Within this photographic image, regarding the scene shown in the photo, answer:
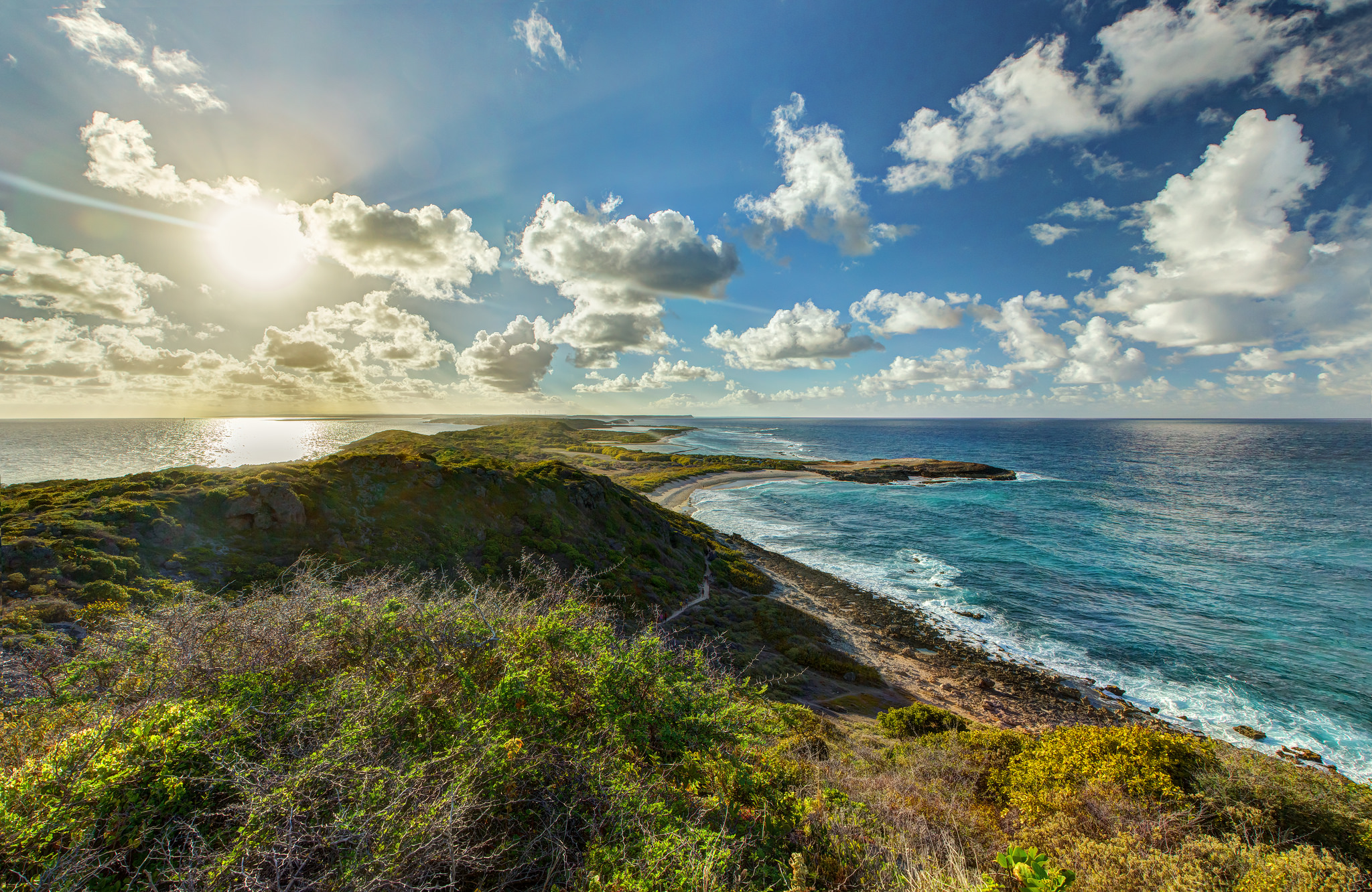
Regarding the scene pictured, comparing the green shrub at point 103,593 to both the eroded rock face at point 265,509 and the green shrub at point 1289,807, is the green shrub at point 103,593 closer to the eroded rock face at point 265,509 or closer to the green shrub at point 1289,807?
the eroded rock face at point 265,509

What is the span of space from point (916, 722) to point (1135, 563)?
3319 centimetres

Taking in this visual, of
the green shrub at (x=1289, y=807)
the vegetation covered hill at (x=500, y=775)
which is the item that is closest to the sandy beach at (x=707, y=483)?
the vegetation covered hill at (x=500, y=775)

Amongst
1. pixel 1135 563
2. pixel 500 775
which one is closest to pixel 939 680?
pixel 500 775

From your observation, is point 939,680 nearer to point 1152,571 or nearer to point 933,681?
point 933,681

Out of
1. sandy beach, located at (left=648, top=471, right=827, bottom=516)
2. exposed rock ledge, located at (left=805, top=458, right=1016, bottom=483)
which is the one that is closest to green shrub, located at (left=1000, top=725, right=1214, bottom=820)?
sandy beach, located at (left=648, top=471, right=827, bottom=516)

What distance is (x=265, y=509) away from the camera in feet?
54.5

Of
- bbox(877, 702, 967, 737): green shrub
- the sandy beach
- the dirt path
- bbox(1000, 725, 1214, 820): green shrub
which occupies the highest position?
bbox(1000, 725, 1214, 820): green shrub

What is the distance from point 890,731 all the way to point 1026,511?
158 ft

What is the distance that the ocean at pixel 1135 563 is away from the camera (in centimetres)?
1927

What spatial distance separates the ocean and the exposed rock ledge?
617 cm

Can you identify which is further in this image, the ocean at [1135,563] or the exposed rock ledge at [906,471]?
the exposed rock ledge at [906,471]

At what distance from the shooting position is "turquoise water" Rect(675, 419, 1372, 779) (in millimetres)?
19094

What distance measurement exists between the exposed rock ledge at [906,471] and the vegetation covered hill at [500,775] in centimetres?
6693

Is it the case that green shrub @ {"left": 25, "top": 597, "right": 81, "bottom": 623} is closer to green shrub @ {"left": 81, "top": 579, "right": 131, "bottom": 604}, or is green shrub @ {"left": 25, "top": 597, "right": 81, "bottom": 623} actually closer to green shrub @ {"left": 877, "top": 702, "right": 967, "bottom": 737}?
green shrub @ {"left": 81, "top": 579, "right": 131, "bottom": 604}
